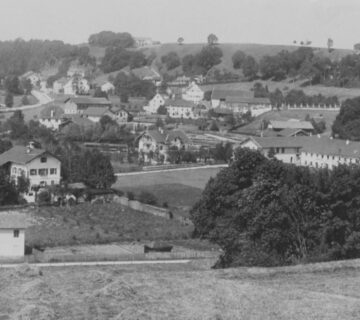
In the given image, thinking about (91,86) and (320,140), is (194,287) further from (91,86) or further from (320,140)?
(91,86)

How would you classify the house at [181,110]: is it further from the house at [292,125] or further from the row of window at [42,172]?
the row of window at [42,172]

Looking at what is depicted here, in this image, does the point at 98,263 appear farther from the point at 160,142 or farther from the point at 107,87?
the point at 107,87

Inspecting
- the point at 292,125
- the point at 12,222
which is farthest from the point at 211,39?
the point at 12,222

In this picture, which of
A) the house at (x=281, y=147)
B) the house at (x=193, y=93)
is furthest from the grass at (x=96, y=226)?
the house at (x=193, y=93)

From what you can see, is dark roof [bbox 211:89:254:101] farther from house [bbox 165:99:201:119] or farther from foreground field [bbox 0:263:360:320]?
foreground field [bbox 0:263:360:320]

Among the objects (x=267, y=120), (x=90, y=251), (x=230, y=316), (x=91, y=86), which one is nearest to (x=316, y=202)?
(x=90, y=251)
